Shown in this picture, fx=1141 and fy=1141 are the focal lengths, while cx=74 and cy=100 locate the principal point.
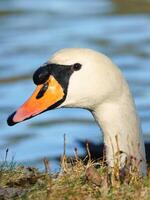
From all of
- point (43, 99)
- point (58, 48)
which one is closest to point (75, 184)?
point (43, 99)

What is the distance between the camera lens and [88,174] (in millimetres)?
6762

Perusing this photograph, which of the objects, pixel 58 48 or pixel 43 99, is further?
pixel 58 48

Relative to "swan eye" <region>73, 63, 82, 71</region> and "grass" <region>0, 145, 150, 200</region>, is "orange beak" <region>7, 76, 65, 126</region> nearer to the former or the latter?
"swan eye" <region>73, 63, 82, 71</region>

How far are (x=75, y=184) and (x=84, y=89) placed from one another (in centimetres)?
124

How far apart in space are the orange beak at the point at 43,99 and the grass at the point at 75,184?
64 cm

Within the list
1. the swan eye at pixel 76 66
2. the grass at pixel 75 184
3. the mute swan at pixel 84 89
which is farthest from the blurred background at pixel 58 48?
the grass at pixel 75 184

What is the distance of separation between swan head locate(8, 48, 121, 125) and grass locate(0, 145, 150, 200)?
2.32 ft

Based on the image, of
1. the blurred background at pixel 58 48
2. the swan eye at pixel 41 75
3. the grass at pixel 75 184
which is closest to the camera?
the grass at pixel 75 184

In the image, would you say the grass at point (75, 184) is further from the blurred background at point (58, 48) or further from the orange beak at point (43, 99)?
the blurred background at point (58, 48)

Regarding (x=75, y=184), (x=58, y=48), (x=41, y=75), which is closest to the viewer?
(x=75, y=184)

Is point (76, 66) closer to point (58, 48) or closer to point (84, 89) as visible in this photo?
point (84, 89)

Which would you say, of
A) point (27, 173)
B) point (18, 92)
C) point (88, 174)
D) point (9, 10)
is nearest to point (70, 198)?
point (88, 174)

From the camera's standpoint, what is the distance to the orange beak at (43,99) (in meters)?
7.73

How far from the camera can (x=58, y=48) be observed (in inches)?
701
